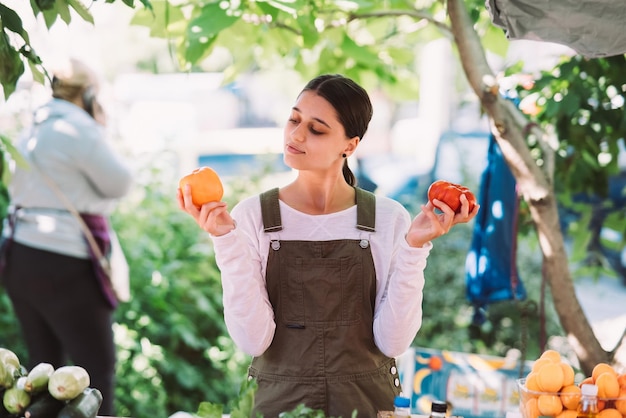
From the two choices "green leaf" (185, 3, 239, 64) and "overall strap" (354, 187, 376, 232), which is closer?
"overall strap" (354, 187, 376, 232)

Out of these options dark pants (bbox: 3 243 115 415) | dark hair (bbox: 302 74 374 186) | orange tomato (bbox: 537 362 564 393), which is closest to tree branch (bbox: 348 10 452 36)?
dark hair (bbox: 302 74 374 186)

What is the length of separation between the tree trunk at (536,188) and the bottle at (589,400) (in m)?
0.95

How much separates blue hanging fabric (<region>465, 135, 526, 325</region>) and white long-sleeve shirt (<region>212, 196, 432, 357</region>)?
1.06 m

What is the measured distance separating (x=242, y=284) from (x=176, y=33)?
1.18 meters

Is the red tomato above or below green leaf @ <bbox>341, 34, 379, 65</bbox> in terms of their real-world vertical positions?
below

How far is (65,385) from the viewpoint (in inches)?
75.5

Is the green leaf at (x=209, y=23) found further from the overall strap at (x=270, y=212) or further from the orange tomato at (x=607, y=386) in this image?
the orange tomato at (x=607, y=386)

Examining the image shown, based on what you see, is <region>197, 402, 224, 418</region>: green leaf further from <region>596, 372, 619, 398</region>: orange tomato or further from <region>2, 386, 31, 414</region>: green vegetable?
<region>596, 372, 619, 398</region>: orange tomato

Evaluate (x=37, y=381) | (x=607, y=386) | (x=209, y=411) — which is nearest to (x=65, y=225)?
(x=37, y=381)

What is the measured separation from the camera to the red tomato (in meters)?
2.07

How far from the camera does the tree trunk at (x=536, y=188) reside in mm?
2695

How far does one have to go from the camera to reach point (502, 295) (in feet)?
11.2

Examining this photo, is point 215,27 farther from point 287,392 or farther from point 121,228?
point 121,228

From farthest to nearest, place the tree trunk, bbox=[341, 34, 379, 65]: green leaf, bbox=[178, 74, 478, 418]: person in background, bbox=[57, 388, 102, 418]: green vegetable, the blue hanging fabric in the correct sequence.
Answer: the blue hanging fabric, bbox=[341, 34, 379, 65]: green leaf, the tree trunk, bbox=[178, 74, 478, 418]: person in background, bbox=[57, 388, 102, 418]: green vegetable
